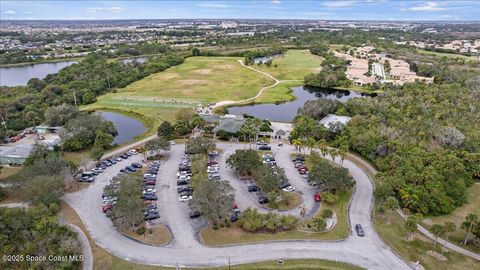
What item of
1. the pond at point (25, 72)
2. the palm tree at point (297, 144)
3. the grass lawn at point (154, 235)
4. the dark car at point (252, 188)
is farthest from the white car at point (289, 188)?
the pond at point (25, 72)

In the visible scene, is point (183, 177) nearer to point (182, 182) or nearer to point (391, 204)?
point (182, 182)

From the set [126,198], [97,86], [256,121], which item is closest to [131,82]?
[97,86]

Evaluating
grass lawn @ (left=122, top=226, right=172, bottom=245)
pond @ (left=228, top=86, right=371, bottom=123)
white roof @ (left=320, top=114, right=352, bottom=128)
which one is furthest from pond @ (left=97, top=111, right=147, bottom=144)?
white roof @ (left=320, top=114, right=352, bottom=128)

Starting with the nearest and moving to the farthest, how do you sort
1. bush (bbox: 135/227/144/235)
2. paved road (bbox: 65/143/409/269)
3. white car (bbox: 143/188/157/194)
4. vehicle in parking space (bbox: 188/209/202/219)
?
paved road (bbox: 65/143/409/269) < bush (bbox: 135/227/144/235) < vehicle in parking space (bbox: 188/209/202/219) < white car (bbox: 143/188/157/194)

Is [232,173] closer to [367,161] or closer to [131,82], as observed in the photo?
[367,161]

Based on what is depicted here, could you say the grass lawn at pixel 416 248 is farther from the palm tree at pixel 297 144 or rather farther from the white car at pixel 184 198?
the white car at pixel 184 198

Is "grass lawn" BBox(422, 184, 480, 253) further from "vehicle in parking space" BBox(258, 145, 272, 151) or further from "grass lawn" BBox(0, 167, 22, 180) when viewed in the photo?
Answer: "grass lawn" BBox(0, 167, 22, 180)

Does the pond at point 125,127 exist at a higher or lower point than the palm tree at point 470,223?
lower
